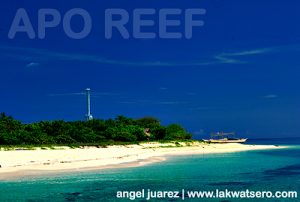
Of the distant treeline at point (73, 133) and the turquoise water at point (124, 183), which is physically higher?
the distant treeline at point (73, 133)

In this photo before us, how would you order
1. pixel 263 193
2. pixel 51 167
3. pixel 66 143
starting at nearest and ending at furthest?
pixel 263 193
pixel 51 167
pixel 66 143

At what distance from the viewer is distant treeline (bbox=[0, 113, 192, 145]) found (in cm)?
5331

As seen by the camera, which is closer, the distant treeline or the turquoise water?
the turquoise water

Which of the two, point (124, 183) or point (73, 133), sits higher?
point (73, 133)

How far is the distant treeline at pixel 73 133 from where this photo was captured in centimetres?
5331

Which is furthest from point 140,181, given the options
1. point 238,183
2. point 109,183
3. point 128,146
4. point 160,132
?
point 160,132

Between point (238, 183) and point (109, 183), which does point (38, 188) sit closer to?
point (109, 183)

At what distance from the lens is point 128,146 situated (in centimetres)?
6381

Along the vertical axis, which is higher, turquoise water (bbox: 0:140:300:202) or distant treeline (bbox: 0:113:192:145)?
distant treeline (bbox: 0:113:192:145)

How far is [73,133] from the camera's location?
63.1m

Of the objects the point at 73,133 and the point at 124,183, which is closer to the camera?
the point at 124,183

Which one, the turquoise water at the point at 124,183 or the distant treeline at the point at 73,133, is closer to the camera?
the turquoise water at the point at 124,183

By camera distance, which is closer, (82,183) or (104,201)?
(104,201)

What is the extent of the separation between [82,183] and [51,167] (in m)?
8.52
